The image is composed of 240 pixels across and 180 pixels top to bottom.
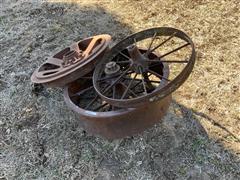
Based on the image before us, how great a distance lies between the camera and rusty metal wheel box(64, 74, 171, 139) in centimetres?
248

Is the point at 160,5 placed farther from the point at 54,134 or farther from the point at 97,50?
the point at 54,134

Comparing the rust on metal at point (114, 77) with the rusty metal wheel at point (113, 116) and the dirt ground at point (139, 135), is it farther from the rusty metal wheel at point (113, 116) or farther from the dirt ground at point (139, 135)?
the dirt ground at point (139, 135)

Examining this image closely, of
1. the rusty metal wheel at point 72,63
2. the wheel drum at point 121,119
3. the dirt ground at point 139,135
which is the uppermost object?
the rusty metal wheel at point 72,63

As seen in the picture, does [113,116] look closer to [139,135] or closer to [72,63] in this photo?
[139,135]

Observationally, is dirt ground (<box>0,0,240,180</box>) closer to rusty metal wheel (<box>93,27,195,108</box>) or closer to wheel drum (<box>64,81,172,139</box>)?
wheel drum (<box>64,81,172,139</box>)

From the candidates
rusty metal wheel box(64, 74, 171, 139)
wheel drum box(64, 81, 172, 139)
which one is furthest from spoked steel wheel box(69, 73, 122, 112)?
wheel drum box(64, 81, 172, 139)

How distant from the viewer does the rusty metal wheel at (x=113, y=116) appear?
2.48 m

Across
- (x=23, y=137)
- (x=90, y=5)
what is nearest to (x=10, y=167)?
(x=23, y=137)

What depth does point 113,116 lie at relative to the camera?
246 centimetres

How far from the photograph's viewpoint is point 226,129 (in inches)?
108

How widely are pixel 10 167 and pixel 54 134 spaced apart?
404 millimetres

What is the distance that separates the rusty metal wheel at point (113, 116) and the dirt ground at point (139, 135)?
19cm

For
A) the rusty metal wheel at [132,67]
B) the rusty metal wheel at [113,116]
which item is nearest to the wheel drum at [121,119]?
the rusty metal wheel at [113,116]

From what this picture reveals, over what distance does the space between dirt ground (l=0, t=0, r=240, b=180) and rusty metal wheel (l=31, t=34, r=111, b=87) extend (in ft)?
1.46
